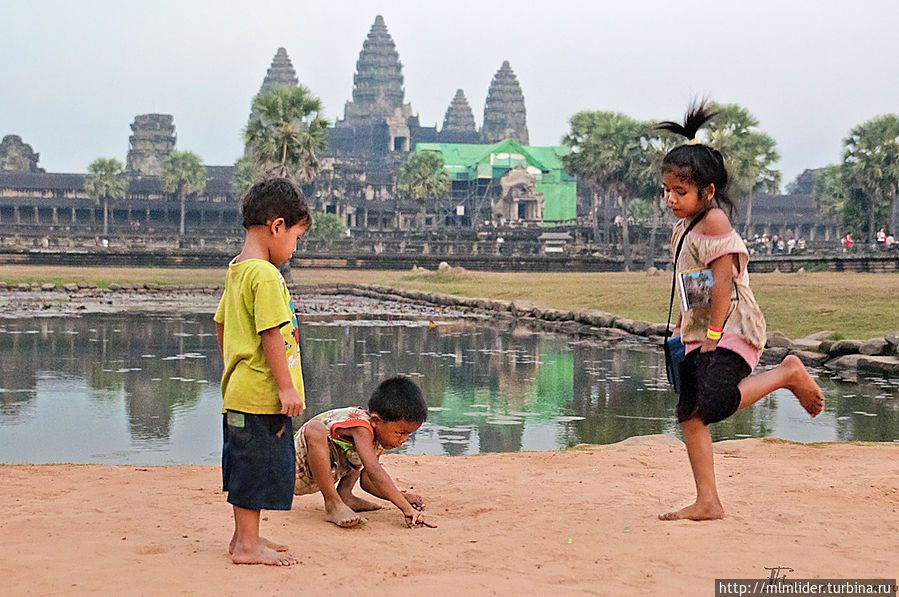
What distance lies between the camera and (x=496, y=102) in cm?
11888

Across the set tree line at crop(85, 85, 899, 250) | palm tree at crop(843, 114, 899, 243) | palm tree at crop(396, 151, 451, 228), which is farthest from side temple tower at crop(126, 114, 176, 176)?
palm tree at crop(843, 114, 899, 243)

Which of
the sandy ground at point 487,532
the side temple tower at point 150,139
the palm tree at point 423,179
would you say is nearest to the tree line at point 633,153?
the palm tree at point 423,179

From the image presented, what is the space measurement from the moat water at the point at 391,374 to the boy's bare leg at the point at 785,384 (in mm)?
2972

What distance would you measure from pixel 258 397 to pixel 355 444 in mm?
819

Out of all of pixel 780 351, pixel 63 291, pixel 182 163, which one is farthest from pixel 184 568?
pixel 182 163

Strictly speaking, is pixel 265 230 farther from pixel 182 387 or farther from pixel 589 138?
pixel 589 138

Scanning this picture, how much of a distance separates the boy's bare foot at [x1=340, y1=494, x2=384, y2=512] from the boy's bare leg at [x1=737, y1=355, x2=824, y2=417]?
1.57 metres

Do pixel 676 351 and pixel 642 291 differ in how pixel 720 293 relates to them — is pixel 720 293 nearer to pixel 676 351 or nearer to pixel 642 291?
pixel 676 351

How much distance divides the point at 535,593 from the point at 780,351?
34.8 ft

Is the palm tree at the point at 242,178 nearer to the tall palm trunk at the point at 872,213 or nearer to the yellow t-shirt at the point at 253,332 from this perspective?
the tall palm trunk at the point at 872,213

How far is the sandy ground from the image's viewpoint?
129 inches

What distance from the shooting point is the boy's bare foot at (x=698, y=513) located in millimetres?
4195

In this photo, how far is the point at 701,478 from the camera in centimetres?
428

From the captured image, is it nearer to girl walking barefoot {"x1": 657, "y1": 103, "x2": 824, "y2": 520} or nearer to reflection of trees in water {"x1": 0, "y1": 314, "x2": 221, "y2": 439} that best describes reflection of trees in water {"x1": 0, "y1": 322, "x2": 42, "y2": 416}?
reflection of trees in water {"x1": 0, "y1": 314, "x2": 221, "y2": 439}
